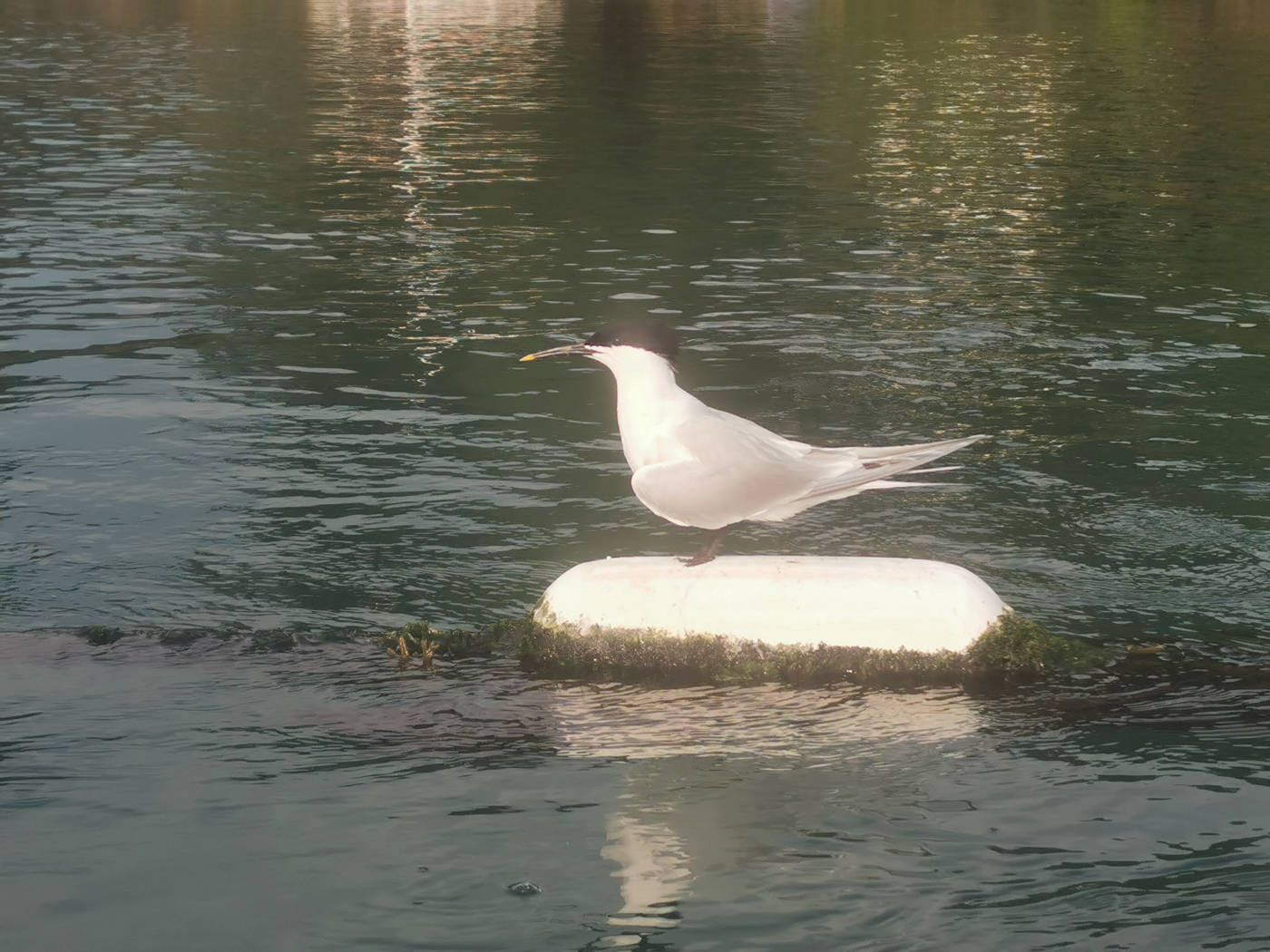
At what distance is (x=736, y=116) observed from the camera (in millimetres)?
47438

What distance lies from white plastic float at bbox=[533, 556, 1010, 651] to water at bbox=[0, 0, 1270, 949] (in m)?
0.39

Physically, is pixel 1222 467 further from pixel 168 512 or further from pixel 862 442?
pixel 168 512

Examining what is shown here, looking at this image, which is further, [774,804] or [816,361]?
[816,361]

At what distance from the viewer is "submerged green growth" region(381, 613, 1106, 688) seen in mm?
10430

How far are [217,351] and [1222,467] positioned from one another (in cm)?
1130

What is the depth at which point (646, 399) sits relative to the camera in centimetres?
1051

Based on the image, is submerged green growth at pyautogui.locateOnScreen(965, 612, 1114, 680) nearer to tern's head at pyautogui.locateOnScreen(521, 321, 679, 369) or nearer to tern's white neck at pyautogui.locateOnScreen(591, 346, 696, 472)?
tern's white neck at pyautogui.locateOnScreen(591, 346, 696, 472)

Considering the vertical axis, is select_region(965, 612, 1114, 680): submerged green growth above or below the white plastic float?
below

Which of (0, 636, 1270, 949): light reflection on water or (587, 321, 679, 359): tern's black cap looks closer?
(0, 636, 1270, 949): light reflection on water

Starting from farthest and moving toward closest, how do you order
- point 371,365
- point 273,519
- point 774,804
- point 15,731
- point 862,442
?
1. point 371,365
2. point 862,442
3. point 273,519
4. point 15,731
5. point 774,804

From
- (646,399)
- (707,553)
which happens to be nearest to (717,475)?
(707,553)

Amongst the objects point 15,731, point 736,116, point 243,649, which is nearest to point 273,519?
point 243,649

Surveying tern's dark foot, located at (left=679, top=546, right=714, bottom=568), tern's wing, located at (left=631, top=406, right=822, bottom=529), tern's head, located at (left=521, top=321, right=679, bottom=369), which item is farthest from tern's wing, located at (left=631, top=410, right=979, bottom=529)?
tern's head, located at (left=521, top=321, right=679, bottom=369)

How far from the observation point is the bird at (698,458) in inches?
409
